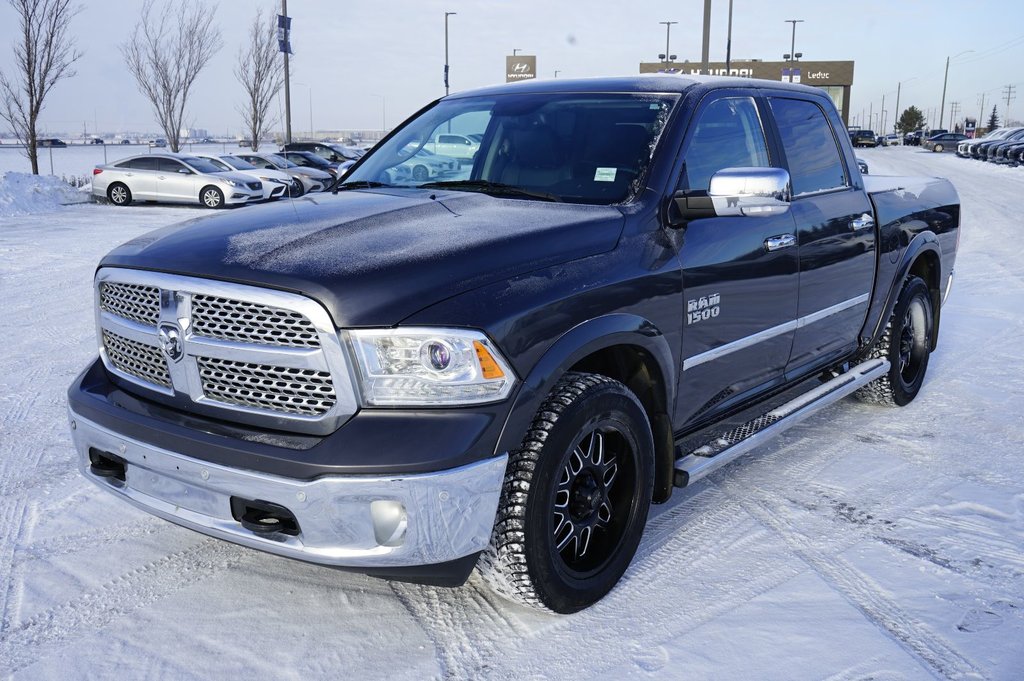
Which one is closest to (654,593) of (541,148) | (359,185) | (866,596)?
(866,596)

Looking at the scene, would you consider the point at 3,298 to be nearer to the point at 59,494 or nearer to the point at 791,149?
the point at 59,494

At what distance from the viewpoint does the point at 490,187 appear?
3863 millimetres

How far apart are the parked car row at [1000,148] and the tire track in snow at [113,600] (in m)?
38.8

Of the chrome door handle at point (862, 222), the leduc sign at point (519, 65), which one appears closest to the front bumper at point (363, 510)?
the chrome door handle at point (862, 222)

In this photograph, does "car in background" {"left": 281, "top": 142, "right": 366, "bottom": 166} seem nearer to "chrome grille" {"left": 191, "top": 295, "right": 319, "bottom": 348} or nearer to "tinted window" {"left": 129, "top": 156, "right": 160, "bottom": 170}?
"tinted window" {"left": 129, "top": 156, "right": 160, "bottom": 170}

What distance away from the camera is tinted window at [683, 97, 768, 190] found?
380cm

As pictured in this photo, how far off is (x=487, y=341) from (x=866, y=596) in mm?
1771

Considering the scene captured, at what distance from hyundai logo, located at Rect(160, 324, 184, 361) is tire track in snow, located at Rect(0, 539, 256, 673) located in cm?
97

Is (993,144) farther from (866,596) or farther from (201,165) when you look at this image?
(866,596)

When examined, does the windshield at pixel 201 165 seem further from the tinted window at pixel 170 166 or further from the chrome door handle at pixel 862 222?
the chrome door handle at pixel 862 222

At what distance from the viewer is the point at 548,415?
289 centimetres

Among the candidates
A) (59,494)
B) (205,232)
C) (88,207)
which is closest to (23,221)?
(88,207)

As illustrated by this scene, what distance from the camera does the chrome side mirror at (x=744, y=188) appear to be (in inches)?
131

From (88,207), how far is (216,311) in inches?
773
